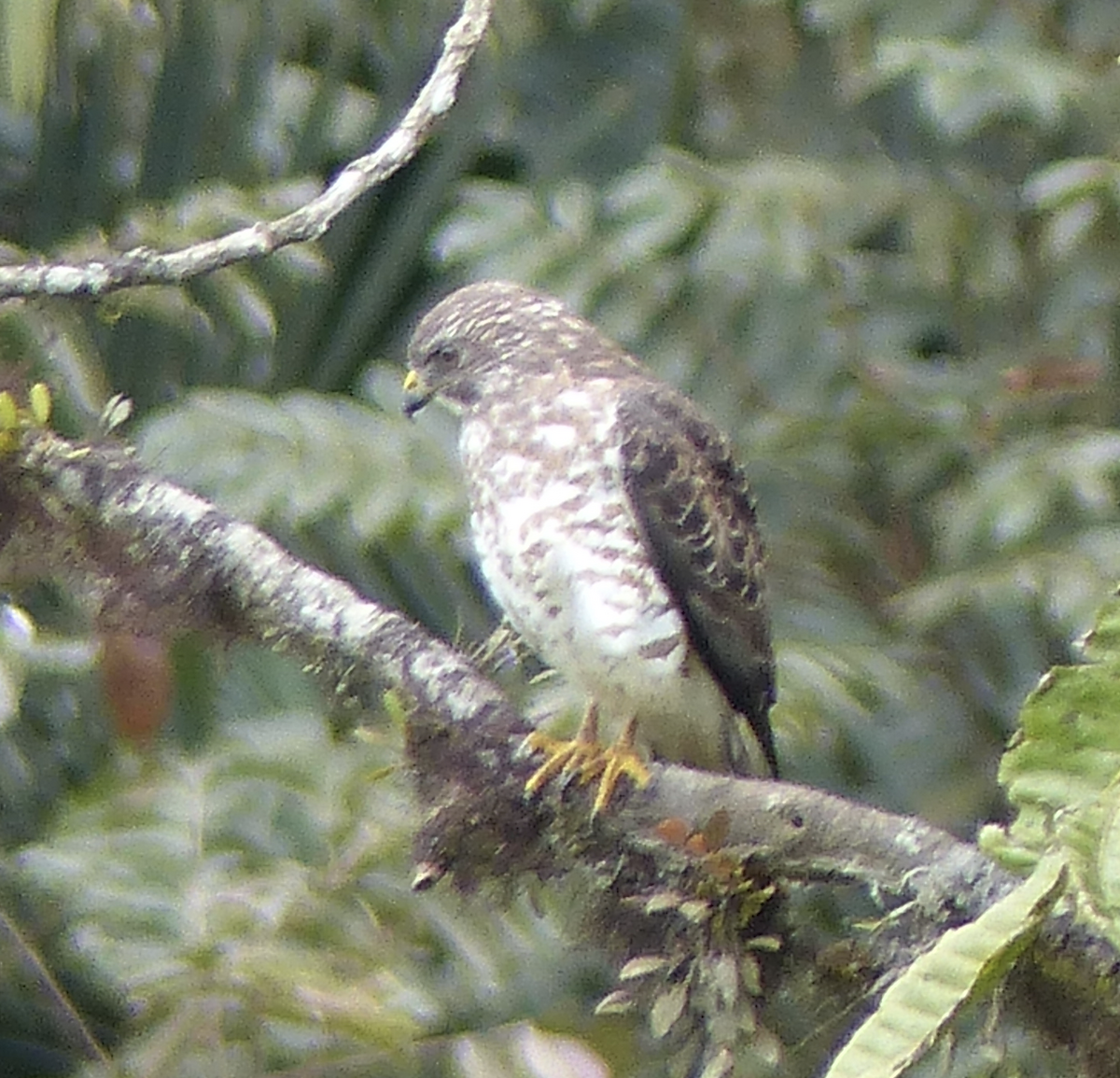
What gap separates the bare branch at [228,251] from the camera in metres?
2.15

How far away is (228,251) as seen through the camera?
2168 millimetres

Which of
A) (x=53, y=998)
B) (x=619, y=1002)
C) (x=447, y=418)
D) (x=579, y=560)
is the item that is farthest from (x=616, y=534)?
(x=53, y=998)

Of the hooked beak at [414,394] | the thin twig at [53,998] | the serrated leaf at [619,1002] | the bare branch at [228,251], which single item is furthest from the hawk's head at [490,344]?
the thin twig at [53,998]

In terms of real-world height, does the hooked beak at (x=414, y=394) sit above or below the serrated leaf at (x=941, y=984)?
above

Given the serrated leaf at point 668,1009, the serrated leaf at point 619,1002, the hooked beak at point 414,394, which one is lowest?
the serrated leaf at point 619,1002

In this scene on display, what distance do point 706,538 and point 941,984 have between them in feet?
4.05

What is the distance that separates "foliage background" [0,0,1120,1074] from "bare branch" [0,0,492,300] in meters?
0.67

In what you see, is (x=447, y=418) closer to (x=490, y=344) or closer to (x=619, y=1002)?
(x=490, y=344)

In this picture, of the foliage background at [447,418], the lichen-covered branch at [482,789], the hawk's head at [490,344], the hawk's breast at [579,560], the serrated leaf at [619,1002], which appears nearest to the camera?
the lichen-covered branch at [482,789]

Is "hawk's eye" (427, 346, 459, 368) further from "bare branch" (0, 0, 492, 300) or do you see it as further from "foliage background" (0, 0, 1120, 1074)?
"bare branch" (0, 0, 492, 300)

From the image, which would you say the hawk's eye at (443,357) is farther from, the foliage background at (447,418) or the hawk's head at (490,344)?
the foliage background at (447,418)

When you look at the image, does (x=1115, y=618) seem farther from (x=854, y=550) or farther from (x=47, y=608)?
(x=47, y=608)

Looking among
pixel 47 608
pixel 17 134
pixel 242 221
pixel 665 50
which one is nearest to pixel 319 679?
pixel 242 221

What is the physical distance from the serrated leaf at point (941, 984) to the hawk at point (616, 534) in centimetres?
81
